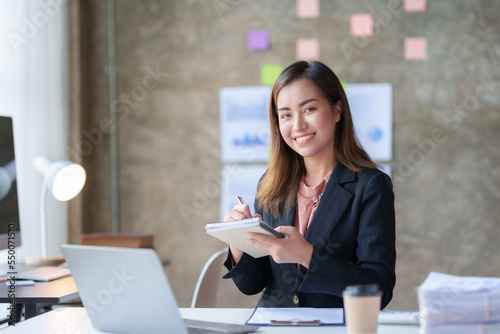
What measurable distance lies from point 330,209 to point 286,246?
36cm

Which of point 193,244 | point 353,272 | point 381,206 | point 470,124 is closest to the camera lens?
point 353,272

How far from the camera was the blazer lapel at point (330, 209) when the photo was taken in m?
1.90

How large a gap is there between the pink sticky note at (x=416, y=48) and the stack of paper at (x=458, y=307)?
2728 mm

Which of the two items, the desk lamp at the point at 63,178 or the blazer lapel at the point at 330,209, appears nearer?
the blazer lapel at the point at 330,209

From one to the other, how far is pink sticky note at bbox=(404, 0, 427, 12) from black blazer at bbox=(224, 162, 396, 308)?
2.07m

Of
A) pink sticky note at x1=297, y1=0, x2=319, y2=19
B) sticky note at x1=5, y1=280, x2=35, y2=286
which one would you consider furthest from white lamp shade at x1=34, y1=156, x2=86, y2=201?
pink sticky note at x1=297, y1=0, x2=319, y2=19

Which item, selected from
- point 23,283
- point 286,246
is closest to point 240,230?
point 286,246

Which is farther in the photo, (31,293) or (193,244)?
(193,244)

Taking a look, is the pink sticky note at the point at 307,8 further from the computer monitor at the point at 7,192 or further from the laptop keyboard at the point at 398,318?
the laptop keyboard at the point at 398,318

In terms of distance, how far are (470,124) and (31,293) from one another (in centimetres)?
274

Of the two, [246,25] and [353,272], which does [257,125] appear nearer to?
[246,25]

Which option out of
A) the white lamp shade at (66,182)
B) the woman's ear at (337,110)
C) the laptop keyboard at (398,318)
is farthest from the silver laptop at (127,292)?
the white lamp shade at (66,182)

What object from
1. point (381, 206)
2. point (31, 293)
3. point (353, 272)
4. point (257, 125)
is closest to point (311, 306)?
point (353, 272)

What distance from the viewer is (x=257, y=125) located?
3.85 metres
